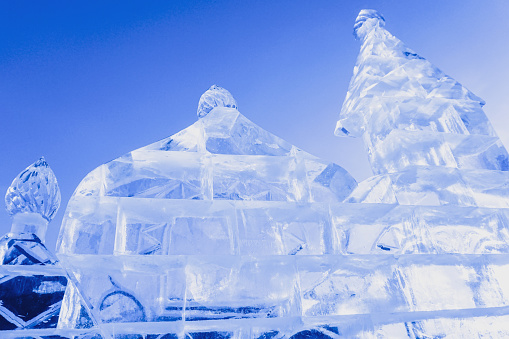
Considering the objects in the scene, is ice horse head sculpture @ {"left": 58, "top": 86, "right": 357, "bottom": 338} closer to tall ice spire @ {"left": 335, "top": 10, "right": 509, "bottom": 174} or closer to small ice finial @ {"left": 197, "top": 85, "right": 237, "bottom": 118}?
tall ice spire @ {"left": 335, "top": 10, "right": 509, "bottom": 174}

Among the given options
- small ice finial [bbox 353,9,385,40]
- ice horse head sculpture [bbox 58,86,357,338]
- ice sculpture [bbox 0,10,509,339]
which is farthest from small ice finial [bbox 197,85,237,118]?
small ice finial [bbox 353,9,385,40]

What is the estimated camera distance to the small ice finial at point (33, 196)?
Answer: 2.55 m

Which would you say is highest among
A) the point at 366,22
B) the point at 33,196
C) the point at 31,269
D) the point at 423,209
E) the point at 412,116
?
the point at 366,22

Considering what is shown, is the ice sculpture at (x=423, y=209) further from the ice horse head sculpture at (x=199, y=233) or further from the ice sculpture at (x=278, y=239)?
the ice horse head sculpture at (x=199, y=233)

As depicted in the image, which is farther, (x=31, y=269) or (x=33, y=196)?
(x=33, y=196)

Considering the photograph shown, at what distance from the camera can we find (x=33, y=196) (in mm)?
2582

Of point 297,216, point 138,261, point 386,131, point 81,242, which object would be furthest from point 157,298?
point 386,131

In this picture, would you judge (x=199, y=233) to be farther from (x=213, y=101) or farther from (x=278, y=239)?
(x=213, y=101)

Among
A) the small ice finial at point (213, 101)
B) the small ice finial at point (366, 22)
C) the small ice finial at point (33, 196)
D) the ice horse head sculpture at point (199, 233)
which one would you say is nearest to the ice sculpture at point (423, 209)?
the ice horse head sculpture at point (199, 233)

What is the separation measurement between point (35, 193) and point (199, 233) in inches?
50.7

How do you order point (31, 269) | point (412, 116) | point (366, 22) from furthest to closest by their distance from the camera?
point (366, 22) → point (412, 116) → point (31, 269)

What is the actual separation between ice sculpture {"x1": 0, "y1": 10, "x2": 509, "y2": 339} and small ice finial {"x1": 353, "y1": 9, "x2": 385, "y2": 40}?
1.04 metres

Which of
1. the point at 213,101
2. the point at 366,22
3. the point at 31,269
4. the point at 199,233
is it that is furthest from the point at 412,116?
the point at 31,269

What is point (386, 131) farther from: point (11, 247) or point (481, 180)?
point (11, 247)
